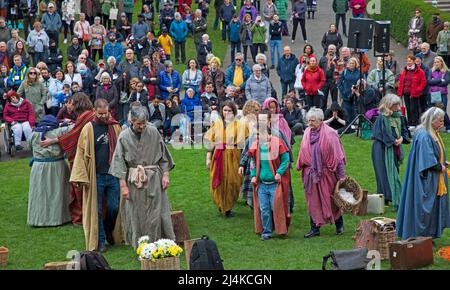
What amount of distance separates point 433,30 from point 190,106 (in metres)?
9.11

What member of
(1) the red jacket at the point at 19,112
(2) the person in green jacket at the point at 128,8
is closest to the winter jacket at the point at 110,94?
(1) the red jacket at the point at 19,112

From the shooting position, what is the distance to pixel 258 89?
23797 mm

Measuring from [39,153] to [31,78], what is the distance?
293 inches

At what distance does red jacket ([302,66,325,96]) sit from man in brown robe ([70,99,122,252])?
1004 centimetres

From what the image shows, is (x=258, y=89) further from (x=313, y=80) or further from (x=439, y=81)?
(x=439, y=81)

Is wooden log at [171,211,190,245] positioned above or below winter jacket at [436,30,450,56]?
below

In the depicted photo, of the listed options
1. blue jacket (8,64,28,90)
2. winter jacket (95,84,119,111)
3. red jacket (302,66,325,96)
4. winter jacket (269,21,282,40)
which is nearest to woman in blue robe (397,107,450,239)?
red jacket (302,66,325,96)

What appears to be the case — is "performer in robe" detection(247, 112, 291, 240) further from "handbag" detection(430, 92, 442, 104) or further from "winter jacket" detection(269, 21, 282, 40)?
"winter jacket" detection(269, 21, 282, 40)

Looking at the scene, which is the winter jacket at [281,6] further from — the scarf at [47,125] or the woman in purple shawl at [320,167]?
the woman in purple shawl at [320,167]

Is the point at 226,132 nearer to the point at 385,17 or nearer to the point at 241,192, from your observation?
the point at 241,192

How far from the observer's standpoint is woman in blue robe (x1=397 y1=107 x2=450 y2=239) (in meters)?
14.6

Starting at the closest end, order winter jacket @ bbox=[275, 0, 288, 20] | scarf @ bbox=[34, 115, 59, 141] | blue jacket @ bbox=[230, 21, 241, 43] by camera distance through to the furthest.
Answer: scarf @ bbox=[34, 115, 59, 141] < blue jacket @ bbox=[230, 21, 241, 43] < winter jacket @ bbox=[275, 0, 288, 20]

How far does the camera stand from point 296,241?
51.2 feet

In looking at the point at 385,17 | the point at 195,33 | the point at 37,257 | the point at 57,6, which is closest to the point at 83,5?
the point at 57,6
